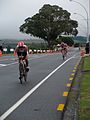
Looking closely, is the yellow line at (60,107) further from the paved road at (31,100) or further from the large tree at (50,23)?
the large tree at (50,23)

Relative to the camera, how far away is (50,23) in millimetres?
92062

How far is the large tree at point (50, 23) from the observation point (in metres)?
91.5

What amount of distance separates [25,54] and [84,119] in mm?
7883

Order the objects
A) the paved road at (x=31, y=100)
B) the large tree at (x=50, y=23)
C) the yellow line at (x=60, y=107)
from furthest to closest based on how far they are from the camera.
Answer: the large tree at (x=50, y=23) → the yellow line at (x=60, y=107) → the paved road at (x=31, y=100)

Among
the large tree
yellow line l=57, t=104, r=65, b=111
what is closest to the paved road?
yellow line l=57, t=104, r=65, b=111

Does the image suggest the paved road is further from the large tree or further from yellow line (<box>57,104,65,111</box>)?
the large tree

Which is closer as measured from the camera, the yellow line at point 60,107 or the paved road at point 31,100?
the paved road at point 31,100

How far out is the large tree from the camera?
91500 millimetres

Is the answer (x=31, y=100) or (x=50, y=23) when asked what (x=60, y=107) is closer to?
(x=31, y=100)

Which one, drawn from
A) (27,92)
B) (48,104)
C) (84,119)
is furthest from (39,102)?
(84,119)

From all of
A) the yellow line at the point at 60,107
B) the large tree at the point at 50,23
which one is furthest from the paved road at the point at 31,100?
the large tree at the point at 50,23

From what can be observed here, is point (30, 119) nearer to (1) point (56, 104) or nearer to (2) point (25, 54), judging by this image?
(1) point (56, 104)

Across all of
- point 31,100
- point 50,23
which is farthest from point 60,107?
point 50,23

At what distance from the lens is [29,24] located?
94688mm
